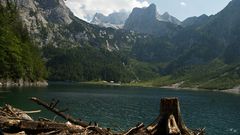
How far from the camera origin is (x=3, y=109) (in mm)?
23172

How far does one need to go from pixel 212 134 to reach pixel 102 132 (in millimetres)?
63617

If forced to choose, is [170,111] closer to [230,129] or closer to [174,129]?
[174,129]

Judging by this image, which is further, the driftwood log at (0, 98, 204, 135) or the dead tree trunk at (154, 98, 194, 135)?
the dead tree trunk at (154, 98, 194, 135)

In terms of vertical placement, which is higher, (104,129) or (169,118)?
(169,118)

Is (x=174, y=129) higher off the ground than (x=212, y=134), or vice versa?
(x=174, y=129)

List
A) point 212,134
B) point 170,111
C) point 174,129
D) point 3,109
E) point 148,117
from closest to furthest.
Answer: point 174,129
point 170,111
point 3,109
point 212,134
point 148,117

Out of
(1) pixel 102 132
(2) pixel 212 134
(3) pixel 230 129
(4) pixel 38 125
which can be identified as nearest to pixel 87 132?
(1) pixel 102 132

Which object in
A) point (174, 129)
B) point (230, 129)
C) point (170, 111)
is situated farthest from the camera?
point (230, 129)

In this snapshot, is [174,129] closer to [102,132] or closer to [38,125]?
[102,132]

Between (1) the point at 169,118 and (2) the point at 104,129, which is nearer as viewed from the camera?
(1) the point at 169,118

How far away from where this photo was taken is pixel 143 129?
62.1 ft

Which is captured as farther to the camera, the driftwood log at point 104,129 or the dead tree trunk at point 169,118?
the dead tree trunk at point 169,118

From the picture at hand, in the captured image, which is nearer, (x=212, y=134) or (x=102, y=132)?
(x=102, y=132)

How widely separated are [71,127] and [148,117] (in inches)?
3466
